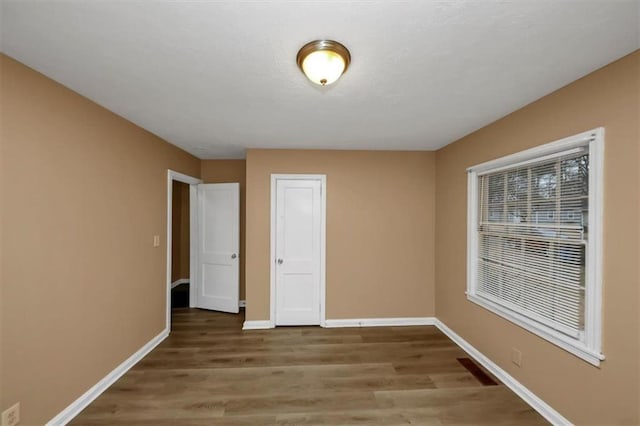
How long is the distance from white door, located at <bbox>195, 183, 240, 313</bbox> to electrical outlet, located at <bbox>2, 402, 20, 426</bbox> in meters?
2.40

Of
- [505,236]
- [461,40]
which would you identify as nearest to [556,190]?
[505,236]

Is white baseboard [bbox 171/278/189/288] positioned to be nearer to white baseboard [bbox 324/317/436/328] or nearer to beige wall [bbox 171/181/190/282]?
beige wall [bbox 171/181/190/282]

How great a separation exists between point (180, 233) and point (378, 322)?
A: 4260 millimetres

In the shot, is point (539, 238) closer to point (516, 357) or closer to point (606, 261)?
point (606, 261)

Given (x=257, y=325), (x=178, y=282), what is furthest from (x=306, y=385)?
(x=178, y=282)

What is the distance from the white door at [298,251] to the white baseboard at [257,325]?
13cm

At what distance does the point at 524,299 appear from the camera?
85.1 inches

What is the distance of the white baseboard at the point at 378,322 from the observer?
3.48 metres

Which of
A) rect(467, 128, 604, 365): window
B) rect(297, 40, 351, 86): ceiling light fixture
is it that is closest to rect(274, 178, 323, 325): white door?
rect(467, 128, 604, 365): window

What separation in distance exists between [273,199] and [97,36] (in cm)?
233

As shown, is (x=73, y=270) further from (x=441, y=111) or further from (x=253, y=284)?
(x=441, y=111)

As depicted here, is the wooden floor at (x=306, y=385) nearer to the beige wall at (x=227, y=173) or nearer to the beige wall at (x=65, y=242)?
the beige wall at (x=65, y=242)

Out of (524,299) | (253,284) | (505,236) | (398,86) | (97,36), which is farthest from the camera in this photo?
(253,284)

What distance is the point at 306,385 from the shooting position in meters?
2.25
